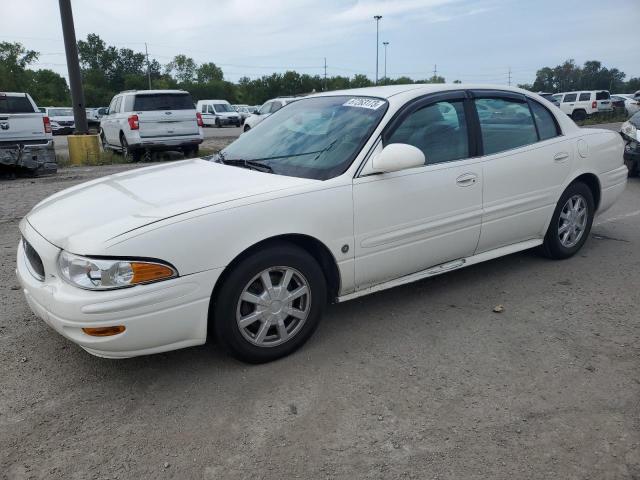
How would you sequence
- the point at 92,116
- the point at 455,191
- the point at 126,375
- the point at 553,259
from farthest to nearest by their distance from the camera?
1. the point at 92,116
2. the point at 553,259
3. the point at 455,191
4. the point at 126,375

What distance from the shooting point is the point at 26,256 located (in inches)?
131

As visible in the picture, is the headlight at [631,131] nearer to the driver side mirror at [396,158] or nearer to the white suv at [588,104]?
the driver side mirror at [396,158]

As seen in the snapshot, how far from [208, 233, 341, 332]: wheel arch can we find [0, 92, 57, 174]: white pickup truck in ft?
28.8

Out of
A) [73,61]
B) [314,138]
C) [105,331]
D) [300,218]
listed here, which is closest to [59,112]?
[73,61]

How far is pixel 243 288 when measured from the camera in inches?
118

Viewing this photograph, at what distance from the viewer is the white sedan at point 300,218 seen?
2.76 meters

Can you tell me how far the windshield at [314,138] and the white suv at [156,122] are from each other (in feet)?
31.4

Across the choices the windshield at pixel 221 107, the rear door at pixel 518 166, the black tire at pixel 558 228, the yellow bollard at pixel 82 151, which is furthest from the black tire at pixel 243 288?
the windshield at pixel 221 107

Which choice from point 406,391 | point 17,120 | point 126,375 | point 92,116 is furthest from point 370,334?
point 92,116

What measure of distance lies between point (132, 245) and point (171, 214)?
27cm

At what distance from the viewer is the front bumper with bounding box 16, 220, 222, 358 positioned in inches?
105

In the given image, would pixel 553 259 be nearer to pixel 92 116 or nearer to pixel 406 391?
pixel 406 391

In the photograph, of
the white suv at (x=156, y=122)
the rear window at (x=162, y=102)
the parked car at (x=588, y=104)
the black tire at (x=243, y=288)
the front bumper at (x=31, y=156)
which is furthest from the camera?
the parked car at (x=588, y=104)

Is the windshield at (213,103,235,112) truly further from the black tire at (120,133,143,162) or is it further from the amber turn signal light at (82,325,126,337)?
the amber turn signal light at (82,325,126,337)
